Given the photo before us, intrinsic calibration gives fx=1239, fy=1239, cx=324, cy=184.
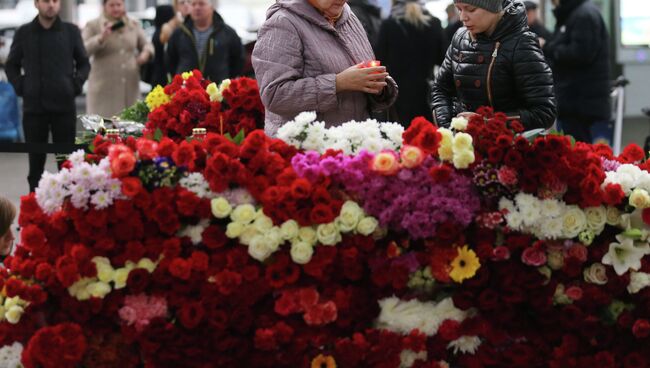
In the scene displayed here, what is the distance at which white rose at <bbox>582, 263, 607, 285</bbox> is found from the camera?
416 cm

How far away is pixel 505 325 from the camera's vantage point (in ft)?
13.7

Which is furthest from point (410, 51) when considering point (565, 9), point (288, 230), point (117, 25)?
point (288, 230)

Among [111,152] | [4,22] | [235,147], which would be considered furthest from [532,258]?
[4,22]

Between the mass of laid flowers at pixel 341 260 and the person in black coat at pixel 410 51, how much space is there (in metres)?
5.19

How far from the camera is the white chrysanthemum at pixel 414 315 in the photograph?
13.5 ft

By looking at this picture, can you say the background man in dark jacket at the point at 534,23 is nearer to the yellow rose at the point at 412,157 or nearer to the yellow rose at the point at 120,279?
the yellow rose at the point at 412,157

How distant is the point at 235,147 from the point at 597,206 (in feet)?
4.09

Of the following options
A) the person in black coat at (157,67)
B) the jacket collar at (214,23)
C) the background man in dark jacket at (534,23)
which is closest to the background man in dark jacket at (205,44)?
the jacket collar at (214,23)

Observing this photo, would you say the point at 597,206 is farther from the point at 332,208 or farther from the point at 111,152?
the point at 111,152

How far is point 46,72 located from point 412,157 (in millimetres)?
6067

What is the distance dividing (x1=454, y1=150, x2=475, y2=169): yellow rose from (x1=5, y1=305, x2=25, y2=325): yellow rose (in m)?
1.52

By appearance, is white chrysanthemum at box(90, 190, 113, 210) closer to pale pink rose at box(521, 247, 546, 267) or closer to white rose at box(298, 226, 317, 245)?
white rose at box(298, 226, 317, 245)

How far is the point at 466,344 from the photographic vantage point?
416cm

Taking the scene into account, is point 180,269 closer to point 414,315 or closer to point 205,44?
point 414,315
